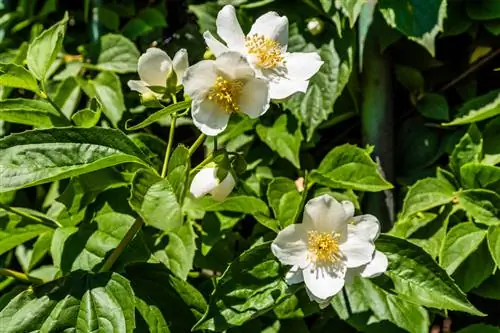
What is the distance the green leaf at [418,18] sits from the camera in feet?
5.27

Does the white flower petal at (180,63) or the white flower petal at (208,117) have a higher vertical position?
the white flower petal at (180,63)

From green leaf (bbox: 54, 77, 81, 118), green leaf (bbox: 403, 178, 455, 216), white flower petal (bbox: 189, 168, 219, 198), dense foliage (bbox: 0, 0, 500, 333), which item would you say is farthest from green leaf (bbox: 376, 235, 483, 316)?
green leaf (bbox: 54, 77, 81, 118)

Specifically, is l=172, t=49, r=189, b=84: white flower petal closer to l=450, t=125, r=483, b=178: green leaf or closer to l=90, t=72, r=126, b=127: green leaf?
l=90, t=72, r=126, b=127: green leaf

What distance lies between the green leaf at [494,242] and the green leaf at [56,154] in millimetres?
670

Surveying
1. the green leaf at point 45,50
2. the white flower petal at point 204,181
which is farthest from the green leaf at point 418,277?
the green leaf at point 45,50

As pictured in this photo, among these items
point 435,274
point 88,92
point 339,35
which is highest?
point 339,35

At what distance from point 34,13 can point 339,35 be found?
0.86 metres

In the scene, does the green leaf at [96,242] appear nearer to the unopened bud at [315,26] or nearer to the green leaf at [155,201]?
the green leaf at [155,201]

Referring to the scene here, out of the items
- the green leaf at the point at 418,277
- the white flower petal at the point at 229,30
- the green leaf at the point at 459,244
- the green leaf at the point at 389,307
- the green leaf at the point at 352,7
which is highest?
the white flower petal at the point at 229,30

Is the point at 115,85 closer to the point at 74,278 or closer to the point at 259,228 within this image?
the point at 259,228

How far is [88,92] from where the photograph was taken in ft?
5.90

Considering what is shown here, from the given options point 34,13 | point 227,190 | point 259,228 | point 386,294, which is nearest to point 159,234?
point 259,228

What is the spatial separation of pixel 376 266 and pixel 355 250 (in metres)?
0.05

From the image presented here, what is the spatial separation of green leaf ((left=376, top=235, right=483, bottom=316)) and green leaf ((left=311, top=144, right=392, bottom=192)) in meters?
0.12
